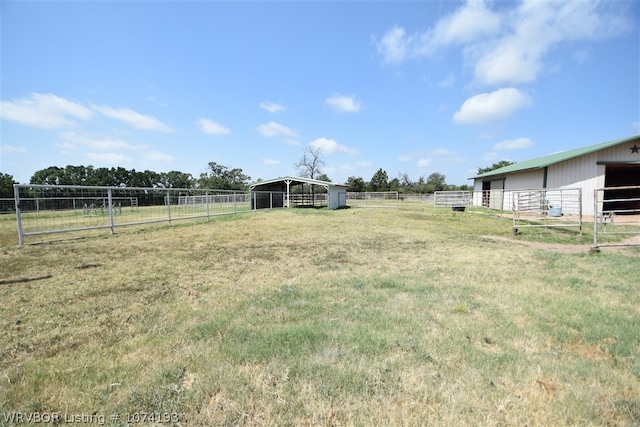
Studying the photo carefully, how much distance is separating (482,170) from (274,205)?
4826cm

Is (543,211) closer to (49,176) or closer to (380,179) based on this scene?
(380,179)

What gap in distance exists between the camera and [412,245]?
7.81m

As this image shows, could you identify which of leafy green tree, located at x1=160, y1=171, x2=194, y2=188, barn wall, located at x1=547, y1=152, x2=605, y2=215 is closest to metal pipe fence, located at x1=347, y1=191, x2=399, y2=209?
barn wall, located at x1=547, y1=152, x2=605, y2=215

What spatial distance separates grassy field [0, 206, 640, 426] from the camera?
74.7 inches

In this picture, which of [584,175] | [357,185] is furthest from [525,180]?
[357,185]

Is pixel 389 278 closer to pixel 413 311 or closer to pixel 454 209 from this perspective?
pixel 413 311

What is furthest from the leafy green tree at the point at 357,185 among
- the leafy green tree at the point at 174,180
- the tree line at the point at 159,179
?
the leafy green tree at the point at 174,180

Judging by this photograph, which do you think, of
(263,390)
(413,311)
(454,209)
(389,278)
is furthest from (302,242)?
(454,209)

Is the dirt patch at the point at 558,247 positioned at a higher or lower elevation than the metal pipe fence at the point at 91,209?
lower

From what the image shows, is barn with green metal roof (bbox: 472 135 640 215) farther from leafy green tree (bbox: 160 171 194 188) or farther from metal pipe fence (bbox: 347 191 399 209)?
leafy green tree (bbox: 160 171 194 188)

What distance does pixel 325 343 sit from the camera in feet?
8.69

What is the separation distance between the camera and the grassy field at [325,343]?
1.90 meters

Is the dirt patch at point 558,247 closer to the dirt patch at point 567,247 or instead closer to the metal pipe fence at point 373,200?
the dirt patch at point 567,247

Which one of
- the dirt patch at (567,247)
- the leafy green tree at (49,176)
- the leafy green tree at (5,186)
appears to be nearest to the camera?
the dirt patch at (567,247)
